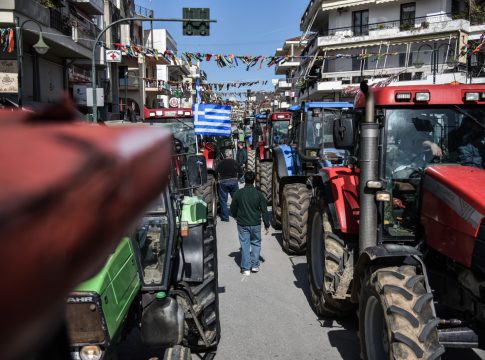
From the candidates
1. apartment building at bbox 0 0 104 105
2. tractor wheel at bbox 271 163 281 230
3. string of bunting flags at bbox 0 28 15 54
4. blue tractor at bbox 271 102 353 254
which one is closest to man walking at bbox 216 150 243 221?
tractor wheel at bbox 271 163 281 230

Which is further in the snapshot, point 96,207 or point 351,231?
point 351,231

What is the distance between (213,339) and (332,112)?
561cm

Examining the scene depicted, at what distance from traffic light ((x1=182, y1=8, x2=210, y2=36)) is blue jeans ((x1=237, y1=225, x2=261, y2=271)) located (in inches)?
373

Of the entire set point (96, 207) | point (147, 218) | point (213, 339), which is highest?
point (96, 207)

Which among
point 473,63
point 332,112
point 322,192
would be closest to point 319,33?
point 473,63

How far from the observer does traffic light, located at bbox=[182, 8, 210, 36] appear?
15.3 meters

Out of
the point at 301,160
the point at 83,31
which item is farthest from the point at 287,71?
the point at 301,160

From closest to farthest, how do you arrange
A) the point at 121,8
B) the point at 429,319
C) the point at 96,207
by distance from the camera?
the point at 96,207
the point at 429,319
the point at 121,8

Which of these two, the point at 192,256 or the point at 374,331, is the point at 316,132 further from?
the point at 374,331

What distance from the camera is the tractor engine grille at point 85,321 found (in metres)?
2.90

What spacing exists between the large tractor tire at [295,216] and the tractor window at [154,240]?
4.01 meters

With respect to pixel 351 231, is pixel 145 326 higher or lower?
lower

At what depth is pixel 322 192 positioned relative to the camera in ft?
18.8

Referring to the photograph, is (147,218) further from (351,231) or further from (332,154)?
(332,154)
